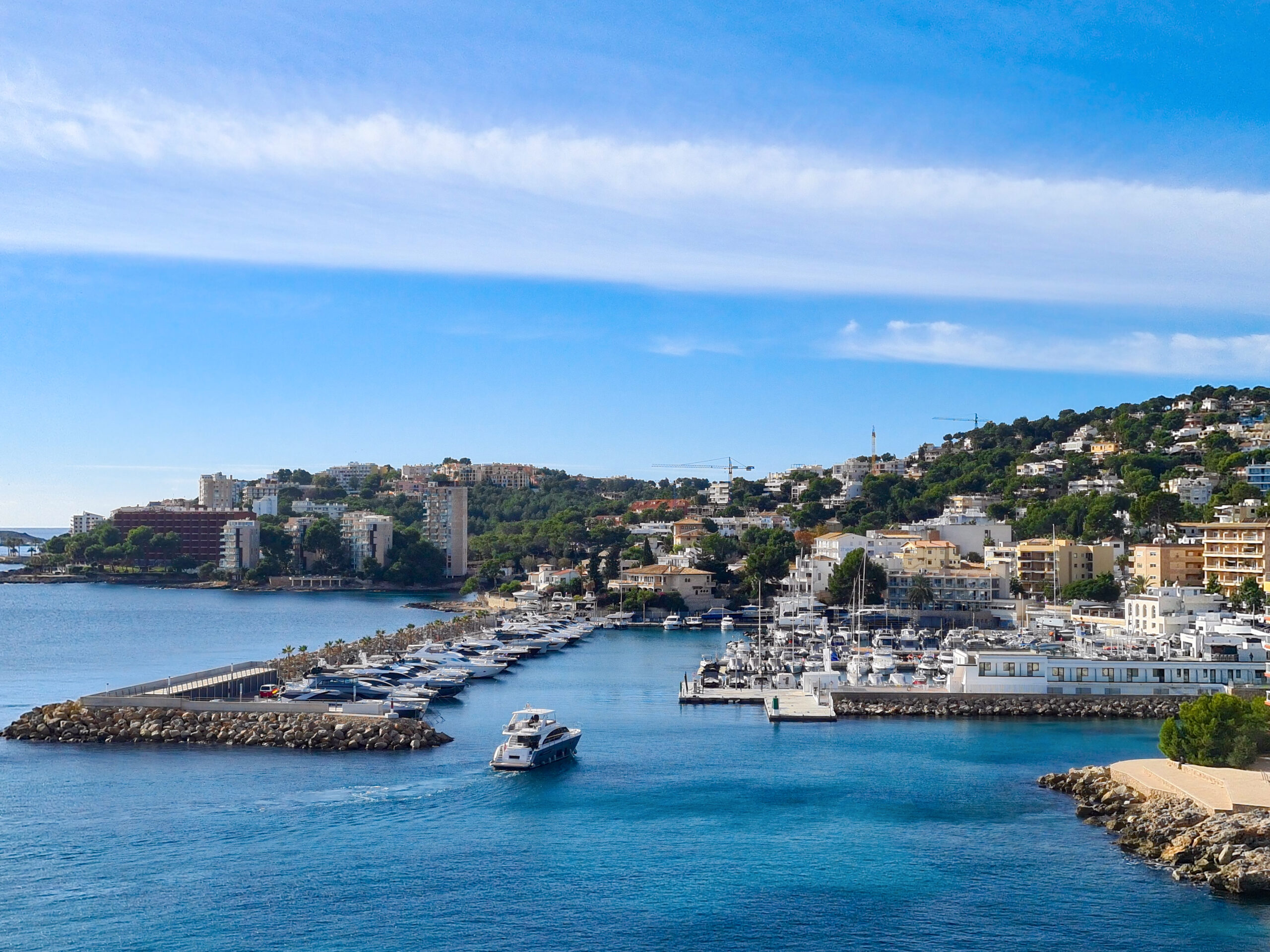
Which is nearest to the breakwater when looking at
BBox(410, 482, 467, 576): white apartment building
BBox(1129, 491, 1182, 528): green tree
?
BBox(1129, 491, 1182, 528): green tree

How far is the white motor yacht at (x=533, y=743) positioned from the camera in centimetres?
2058

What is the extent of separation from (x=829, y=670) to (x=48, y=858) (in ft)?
62.6

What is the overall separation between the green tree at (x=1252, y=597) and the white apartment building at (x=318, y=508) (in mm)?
62711

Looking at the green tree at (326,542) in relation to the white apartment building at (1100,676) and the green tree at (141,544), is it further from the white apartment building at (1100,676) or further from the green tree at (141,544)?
the white apartment building at (1100,676)

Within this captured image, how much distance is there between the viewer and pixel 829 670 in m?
30.8

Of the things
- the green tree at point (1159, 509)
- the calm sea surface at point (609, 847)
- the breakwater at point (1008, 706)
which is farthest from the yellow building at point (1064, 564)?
the calm sea surface at point (609, 847)

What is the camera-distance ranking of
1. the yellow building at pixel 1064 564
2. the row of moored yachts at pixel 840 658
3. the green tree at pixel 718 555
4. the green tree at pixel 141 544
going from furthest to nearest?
the green tree at pixel 141 544, the green tree at pixel 718 555, the yellow building at pixel 1064 564, the row of moored yachts at pixel 840 658

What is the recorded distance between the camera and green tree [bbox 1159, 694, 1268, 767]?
722 inches

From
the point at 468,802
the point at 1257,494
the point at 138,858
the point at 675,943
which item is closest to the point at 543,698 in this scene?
the point at 468,802

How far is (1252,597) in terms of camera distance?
38.6 metres

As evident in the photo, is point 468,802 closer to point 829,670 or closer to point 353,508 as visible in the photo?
point 829,670

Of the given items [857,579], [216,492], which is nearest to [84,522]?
[216,492]

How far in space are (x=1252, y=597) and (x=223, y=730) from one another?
97.4 feet

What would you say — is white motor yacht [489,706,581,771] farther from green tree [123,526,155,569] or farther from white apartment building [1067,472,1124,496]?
green tree [123,526,155,569]
